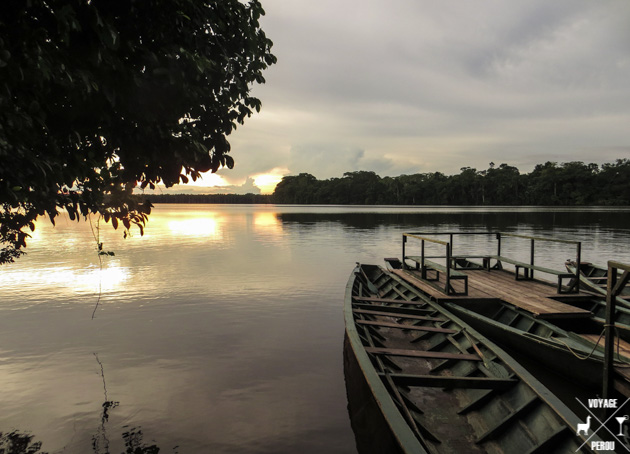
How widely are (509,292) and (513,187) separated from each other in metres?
166

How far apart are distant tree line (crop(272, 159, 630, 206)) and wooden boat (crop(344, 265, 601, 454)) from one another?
16037 centimetres

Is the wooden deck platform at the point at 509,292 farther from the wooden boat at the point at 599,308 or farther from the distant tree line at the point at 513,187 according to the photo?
the distant tree line at the point at 513,187

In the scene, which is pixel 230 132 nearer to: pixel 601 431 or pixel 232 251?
pixel 601 431

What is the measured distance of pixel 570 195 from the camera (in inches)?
5625

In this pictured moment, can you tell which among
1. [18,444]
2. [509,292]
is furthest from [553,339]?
[18,444]

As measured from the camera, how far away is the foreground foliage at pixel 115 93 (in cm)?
340

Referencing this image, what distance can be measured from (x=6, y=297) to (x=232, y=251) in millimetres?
16321

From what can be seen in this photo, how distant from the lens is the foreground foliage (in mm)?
3396

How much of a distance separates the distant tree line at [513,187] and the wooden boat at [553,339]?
15671 cm

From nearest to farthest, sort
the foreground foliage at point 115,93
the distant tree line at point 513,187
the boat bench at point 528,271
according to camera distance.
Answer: the foreground foliage at point 115,93, the boat bench at point 528,271, the distant tree line at point 513,187

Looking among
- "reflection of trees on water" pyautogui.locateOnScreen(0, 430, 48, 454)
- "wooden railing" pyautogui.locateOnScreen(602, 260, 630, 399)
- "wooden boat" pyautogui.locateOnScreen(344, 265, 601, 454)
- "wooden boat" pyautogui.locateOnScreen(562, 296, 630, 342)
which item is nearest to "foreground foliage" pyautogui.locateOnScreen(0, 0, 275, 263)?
"reflection of trees on water" pyautogui.locateOnScreen(0, 430, 48, 454)

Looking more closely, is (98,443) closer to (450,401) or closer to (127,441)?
(127,441)

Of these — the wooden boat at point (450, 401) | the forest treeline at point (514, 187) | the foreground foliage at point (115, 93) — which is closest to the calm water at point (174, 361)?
the wooden boat at point (450, 401)

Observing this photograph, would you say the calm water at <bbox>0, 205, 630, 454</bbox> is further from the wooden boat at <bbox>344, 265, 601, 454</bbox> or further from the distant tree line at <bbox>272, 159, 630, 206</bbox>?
the distant tree line at <bbox>272, 159, 630, 206</bbox>
